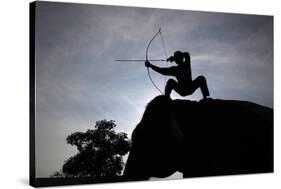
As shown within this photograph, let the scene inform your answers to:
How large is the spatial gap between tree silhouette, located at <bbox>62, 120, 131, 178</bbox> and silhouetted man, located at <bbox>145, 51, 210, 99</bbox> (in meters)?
1.00

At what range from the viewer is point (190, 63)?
9.13 m

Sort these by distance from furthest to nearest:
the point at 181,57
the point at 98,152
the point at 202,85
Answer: the point at 202,85, the point at 181,57, the point at 98,152

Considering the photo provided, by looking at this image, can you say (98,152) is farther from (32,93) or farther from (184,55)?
(184,55)

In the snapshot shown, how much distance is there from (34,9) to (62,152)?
1863 mm

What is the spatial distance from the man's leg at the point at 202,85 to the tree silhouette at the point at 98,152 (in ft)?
4.22

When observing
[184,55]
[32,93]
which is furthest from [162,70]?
[32,93]

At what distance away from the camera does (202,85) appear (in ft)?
30.2

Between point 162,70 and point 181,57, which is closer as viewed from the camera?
point 162,70

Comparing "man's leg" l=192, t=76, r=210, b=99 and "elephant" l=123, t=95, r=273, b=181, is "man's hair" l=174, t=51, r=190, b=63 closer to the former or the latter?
"man's leg" l=192, t=76, r=210, b=99

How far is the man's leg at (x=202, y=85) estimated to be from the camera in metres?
9.14

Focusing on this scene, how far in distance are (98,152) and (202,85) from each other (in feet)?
6.03

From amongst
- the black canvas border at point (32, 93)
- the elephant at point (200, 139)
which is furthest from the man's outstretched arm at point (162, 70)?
the black canvas border at point (32, 93)

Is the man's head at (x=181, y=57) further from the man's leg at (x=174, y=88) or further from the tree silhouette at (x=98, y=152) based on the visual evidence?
the tree silhouette at (x=98, y=152)

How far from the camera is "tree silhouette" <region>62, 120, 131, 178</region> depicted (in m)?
8.35
